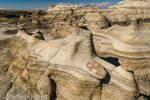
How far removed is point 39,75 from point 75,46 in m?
2.39

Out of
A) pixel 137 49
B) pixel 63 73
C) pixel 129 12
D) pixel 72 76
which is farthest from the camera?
pixel 129 12

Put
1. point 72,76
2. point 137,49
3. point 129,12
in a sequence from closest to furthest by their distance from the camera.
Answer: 1. point 72,76
2. point 137,49
3. point 129,12

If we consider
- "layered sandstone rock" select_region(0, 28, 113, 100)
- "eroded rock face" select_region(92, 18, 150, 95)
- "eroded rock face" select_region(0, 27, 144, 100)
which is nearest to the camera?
"eroded rock face" select_region(0, 27, 144, 100)

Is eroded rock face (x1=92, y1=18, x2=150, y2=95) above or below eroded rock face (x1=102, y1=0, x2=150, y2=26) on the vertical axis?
below

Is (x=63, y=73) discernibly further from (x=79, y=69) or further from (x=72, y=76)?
(x=79, y=69)

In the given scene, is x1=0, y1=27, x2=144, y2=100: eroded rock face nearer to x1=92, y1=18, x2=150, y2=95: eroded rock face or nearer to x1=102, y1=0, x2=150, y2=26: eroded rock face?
x1=92, y1=18, x2=150, y2=95: eroded rock face

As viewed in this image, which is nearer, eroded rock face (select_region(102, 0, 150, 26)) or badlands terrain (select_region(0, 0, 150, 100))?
badlands terrain (select_region(0, 0, 150, 100))

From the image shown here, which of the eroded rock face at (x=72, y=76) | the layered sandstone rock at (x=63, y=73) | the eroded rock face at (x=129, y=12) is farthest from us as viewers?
the eroded rock face at (x=129, y=12)

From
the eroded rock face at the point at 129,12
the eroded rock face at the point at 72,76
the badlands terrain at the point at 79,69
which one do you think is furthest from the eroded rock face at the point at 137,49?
the eroded rock face at the point at 129,12

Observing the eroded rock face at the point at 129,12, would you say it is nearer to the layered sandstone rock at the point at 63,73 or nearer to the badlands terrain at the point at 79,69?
the badlands terrain at the point at 79,69

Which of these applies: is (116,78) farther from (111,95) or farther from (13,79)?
(13,79)

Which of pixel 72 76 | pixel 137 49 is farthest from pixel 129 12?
pixel 72 76

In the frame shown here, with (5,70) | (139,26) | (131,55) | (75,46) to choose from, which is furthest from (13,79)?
(139,26)

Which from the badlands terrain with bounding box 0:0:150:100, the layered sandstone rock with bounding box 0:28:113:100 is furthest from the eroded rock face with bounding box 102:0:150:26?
the layered sandstone rock with bounding box 0:28:113:100
